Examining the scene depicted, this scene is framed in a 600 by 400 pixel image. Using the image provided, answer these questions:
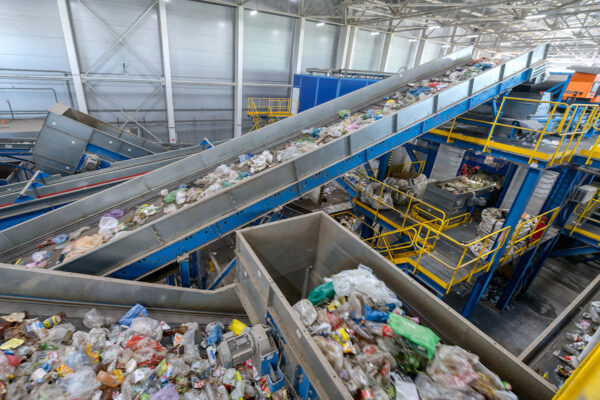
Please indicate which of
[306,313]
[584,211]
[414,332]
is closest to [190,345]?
[306,313]

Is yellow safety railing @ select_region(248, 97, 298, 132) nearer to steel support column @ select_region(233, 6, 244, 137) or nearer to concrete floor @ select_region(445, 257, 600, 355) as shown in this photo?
steel support column @ select_region(233, 6, 244, 137)

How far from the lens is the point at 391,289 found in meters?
2.75

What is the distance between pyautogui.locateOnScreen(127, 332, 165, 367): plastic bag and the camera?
2.33 metres

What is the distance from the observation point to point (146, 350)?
7.88 feet

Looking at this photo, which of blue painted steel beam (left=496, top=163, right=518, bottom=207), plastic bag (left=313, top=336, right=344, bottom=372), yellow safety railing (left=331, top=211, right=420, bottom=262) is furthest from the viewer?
blue painted steel beam (left=496, top=163, right=518, bottom=207)

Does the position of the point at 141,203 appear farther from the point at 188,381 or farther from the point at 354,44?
the point at 354,44

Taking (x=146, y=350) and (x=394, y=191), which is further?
(x=394, y=191)

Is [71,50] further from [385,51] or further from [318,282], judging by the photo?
[385,51]

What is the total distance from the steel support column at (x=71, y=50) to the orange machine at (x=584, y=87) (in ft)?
59.1

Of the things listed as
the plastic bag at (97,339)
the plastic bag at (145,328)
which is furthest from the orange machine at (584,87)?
the plastic bag at (97,339)

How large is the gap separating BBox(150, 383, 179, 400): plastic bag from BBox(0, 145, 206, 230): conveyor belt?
459cm

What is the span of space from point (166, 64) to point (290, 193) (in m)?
10.0

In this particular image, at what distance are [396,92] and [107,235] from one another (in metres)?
6.22

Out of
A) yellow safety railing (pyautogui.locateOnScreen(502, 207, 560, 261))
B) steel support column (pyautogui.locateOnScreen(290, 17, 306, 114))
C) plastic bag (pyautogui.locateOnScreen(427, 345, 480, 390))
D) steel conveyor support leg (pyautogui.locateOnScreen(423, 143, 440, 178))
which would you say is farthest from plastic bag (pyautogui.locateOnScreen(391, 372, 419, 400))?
steel support column (pyautogui.locateOnScreen(290, 17, 306, 114))
